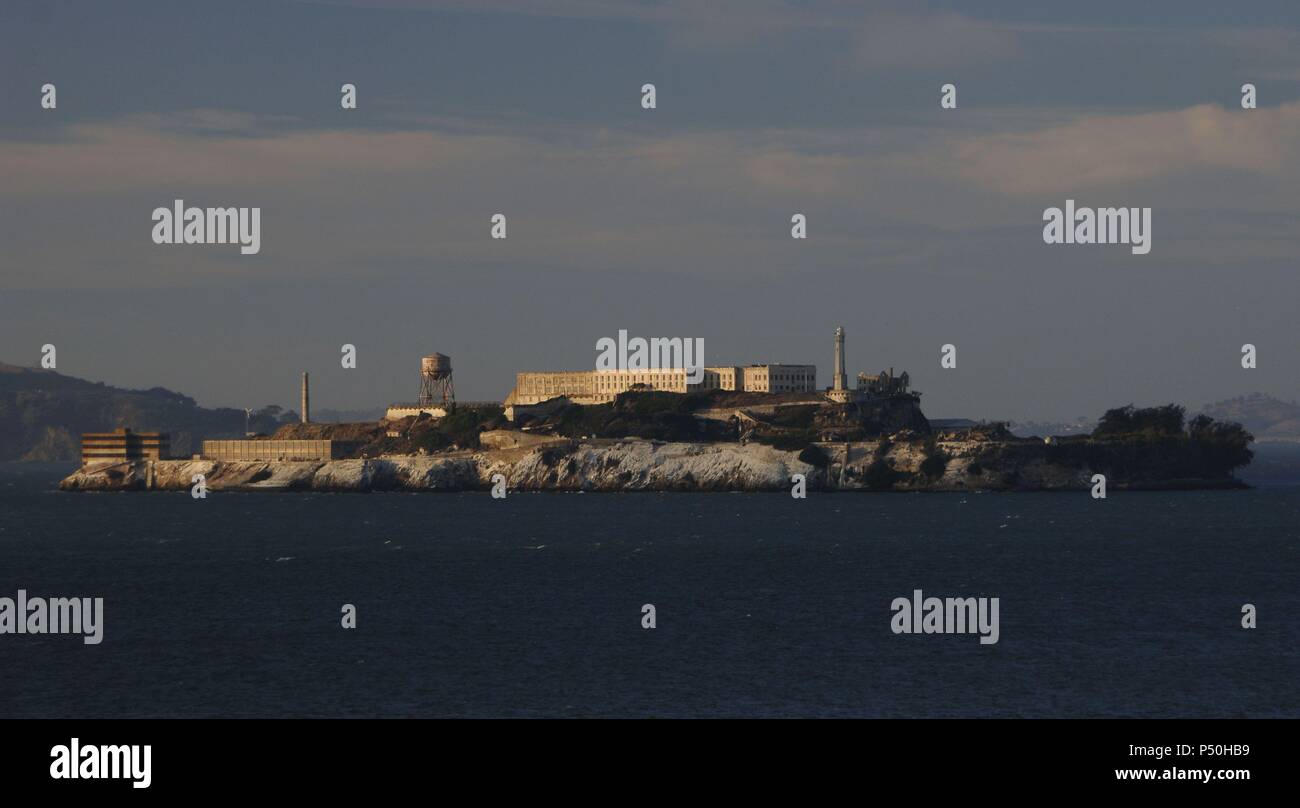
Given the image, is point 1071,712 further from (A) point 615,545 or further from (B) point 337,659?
(A) point 615,545

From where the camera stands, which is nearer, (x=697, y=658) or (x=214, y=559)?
(x=697, y=658)
